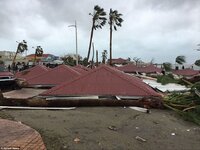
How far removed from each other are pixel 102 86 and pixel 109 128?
5336mm

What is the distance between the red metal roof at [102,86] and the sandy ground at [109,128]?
6.92 feet

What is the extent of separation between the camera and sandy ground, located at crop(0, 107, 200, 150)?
8.43 meters

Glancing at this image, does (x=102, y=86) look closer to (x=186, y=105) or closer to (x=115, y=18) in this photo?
(x=186, y=105)

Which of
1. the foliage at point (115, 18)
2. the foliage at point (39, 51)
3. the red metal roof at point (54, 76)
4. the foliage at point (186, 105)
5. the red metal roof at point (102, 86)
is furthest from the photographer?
the foliage at point (39, 51)

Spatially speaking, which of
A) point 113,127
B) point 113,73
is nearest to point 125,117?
point 113,127

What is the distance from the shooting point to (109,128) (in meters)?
9.78

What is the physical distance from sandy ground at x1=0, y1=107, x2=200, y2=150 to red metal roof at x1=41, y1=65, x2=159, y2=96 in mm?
2110

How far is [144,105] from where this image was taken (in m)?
12.9

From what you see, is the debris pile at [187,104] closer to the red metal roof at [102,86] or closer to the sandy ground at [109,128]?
the sandy ground at [109,128]

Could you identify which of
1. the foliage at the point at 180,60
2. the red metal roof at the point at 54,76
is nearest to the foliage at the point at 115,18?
the foliage at the point at 180,60

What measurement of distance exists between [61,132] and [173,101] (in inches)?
220

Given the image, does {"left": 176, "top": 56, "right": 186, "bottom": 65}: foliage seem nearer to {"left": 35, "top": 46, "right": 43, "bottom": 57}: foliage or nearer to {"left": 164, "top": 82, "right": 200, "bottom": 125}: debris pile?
{"left": 35, "top": 46, "right": 43, "bottom": 57}: foliage

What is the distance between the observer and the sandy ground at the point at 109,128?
8430 mm

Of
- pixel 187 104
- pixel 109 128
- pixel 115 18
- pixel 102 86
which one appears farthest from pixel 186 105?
pixel 115 18
